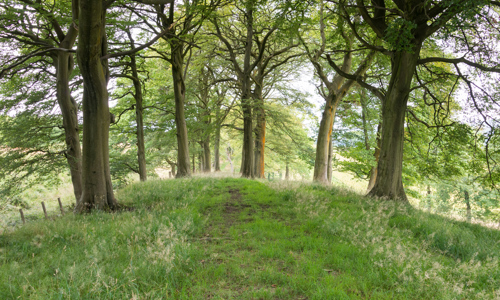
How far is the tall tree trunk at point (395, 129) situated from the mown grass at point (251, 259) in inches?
102

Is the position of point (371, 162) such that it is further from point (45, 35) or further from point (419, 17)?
point (45, 35)

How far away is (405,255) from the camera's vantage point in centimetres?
400

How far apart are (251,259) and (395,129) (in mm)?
7752

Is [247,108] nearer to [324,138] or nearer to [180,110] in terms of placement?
[180,110]

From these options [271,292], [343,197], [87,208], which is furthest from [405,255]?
[87,208]

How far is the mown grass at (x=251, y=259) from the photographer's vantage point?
3162 mm

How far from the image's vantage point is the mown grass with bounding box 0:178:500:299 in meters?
3.16

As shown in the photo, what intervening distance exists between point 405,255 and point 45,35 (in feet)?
49.8

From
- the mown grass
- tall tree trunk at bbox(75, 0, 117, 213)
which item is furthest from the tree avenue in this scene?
the mown grass

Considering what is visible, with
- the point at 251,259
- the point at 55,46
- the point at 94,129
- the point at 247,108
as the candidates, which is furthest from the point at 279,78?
the point at 251,259

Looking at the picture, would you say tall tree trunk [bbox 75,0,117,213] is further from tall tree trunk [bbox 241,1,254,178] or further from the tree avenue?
tall tree trunk [bbox 241,1,254,178]

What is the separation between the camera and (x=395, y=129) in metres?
9.34

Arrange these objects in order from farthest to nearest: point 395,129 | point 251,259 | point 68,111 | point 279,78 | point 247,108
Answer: point 279,78, point 247,108, point 68,111, point 395,129, point 251,259

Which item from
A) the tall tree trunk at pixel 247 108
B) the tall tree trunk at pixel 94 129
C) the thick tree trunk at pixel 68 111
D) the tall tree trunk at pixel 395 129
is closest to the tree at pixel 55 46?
the thick tree trunk at pixel 68 111
